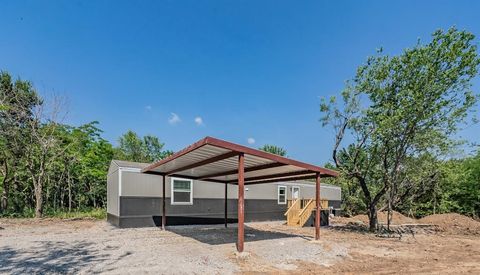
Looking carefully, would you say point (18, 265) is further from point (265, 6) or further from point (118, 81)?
point (118, 81)

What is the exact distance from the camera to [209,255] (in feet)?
22.2

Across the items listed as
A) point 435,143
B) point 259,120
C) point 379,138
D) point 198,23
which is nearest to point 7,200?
point 198,23

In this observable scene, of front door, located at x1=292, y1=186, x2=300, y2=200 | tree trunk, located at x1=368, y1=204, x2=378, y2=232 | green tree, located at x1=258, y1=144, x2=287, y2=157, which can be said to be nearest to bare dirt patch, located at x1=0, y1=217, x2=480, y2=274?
tree trunk, located at x1=368, y1=204, x2=378, y2=232

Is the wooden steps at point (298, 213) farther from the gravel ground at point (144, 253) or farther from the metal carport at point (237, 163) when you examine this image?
the gravel ground at point (144, 253)

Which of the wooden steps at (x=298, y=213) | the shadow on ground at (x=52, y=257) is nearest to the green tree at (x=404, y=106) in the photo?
the wooden steps at (x=298, y=213)

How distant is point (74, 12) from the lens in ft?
39.3

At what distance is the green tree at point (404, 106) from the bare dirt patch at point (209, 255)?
3.88 m

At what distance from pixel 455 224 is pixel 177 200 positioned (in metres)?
15.9

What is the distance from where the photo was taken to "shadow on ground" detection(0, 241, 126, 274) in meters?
5.51

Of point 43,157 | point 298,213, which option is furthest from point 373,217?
point 43,157

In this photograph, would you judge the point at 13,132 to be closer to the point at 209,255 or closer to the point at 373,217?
the point at 209,255

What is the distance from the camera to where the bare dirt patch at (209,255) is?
575 centimetres

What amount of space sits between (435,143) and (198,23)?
532 inches

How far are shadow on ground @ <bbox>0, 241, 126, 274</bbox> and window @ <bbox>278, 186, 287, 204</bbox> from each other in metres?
11.7
